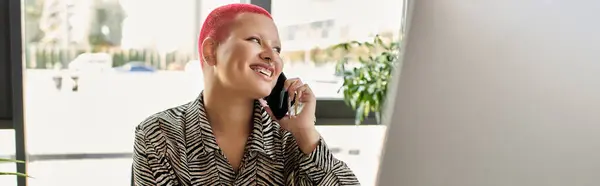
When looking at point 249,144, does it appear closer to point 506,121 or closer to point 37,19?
point 506,121

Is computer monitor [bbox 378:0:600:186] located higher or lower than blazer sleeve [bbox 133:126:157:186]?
higher

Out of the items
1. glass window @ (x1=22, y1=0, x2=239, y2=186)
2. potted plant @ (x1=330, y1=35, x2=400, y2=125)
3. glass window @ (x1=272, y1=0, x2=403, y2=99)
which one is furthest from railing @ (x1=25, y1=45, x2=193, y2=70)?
potted plant @ (x1=330, y1=35, x2=400, y2=125)

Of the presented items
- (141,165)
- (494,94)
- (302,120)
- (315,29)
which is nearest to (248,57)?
(302,120)

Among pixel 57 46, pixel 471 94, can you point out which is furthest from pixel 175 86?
pixel 471 94

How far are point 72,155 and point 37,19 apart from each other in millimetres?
467

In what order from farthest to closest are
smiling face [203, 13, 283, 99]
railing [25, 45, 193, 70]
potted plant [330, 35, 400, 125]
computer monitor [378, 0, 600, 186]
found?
railing [25, 45, 193, 70]
potted plant [330, 35, 400, 125]
smiling face [203, 13, 283, 99]
computer monitor [378, 0, 600, 186]

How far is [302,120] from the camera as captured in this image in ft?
3.10

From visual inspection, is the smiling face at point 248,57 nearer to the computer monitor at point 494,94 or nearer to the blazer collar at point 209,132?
the blazer collar at point 209,132

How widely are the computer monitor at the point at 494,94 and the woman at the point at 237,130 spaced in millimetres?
574

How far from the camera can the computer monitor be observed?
0.36 metres

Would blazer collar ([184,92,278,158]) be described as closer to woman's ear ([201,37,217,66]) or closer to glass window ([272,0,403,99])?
woman's ear ([201,37,217,66])

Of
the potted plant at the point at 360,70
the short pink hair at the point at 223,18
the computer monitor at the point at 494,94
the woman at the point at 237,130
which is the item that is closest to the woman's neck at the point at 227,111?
the woman at the point at 237,130

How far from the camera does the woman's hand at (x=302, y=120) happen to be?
943mm

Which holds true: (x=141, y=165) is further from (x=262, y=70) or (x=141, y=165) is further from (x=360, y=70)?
(x=360, y=70)
